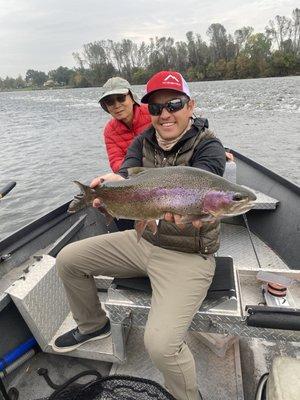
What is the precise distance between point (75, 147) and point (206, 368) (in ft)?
55.4

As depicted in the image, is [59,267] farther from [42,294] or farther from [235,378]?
[235,378]

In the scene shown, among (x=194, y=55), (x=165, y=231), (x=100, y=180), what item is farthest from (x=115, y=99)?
(x=194, y=55)

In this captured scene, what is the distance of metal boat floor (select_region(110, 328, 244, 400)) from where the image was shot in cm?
280

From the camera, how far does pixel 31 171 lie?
571 inches

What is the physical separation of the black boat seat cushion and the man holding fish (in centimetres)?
8

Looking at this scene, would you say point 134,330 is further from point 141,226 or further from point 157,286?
point 141,226

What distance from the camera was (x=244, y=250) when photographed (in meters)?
4.96

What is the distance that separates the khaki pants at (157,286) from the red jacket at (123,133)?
1.90 metres

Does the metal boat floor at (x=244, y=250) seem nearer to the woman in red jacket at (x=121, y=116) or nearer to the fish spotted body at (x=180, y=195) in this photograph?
the woman in red jacket at (x=121, y=116)

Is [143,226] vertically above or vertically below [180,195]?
below

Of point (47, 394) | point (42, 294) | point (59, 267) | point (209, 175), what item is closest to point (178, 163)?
point (209, 175)

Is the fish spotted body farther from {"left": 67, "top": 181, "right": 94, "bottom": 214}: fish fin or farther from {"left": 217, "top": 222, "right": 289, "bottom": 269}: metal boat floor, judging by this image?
{"left": 217, "top": 222, "right": 289, "bottom": 269}: metal boat floor

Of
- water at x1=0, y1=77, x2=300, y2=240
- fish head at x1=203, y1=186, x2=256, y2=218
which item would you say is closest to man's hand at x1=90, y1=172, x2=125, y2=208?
fish head at x1=203, y1=186, x2=256, y2=218

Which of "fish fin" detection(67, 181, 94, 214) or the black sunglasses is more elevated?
the black sunglasses
